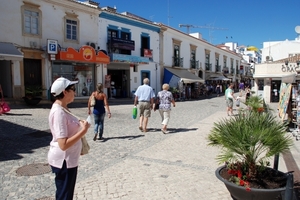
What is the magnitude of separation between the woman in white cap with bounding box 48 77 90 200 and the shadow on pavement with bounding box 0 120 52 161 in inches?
142

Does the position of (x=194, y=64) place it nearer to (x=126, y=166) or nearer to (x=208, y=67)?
(x=208, y=67)

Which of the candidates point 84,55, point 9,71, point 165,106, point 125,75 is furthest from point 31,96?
point 125,75

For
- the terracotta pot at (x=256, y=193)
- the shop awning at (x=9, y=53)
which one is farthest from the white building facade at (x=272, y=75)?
the terracotta pot at (x=256, y=193)

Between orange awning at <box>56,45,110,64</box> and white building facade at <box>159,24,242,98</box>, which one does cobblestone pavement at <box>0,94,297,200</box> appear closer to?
orange awning at <box>56,45,110,64</box>

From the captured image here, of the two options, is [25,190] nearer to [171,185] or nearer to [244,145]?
[171,185]

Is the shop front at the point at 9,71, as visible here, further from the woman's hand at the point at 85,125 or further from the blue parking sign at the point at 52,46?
the woman's hand at the point at 85,125

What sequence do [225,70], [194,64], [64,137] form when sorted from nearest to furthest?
[64,137] < [194,64] < [225,70]

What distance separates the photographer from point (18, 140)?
7.27 meters

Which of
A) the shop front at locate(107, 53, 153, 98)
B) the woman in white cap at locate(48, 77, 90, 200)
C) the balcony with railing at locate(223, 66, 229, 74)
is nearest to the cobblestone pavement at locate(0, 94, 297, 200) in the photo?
the woman in white cap at locate(48, 77, 90, 200)

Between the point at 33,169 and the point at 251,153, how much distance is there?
12.7 feet

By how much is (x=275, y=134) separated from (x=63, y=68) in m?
15.7

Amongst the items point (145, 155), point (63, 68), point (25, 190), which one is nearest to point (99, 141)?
point (145, 155)

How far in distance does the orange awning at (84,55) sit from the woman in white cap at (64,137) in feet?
45.4

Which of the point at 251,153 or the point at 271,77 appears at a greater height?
the point at 271,77
